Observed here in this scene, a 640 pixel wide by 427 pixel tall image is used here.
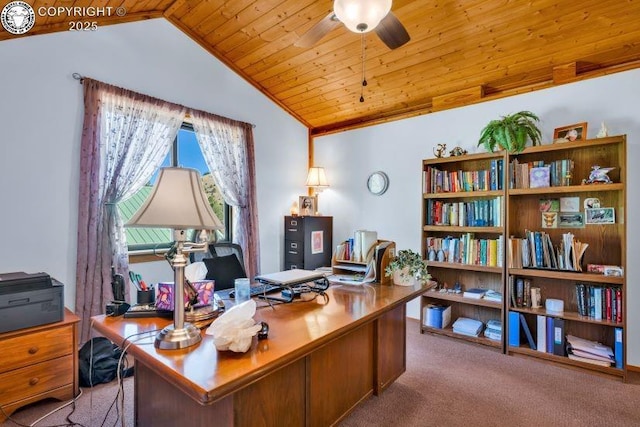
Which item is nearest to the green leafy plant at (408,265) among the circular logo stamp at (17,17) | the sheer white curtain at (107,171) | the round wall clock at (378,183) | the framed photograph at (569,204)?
the framed photograph at (569,204)

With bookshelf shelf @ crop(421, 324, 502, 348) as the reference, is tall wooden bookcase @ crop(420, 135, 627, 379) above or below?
above

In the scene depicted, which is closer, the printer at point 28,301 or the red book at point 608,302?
the printer at point 28,301

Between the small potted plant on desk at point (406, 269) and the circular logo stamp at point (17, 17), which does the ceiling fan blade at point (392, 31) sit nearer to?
the small potted plant on desk at point (406, 269)

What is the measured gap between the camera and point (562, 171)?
9.01 ft

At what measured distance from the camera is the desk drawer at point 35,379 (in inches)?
73.8

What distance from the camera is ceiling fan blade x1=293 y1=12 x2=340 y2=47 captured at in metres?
1.97

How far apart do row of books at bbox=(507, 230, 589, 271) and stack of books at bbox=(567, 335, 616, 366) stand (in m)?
0.60

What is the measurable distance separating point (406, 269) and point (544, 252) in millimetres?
1473

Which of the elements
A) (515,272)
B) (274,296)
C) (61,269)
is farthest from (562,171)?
(61,269)

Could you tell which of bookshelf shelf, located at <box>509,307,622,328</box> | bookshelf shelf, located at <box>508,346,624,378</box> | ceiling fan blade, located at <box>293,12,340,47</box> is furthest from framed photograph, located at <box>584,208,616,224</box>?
ceiling fan blade, located at <box>293,12,340,47</box>

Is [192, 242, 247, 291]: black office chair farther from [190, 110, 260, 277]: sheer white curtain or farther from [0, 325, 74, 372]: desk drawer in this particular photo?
[190, 110, 260, 277]: sheer white curtain

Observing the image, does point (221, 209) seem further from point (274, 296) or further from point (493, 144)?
point (493, 144)

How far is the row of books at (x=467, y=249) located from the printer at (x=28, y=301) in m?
3.13

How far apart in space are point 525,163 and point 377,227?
1.71 m
